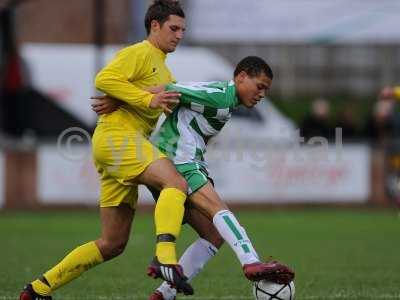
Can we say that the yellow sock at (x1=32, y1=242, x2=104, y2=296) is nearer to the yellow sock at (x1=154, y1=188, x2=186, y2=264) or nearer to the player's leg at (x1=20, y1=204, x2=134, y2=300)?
the player's leg at (x1=20, y1=204, x2=134, y2=300)

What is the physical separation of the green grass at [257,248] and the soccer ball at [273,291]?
1008mm

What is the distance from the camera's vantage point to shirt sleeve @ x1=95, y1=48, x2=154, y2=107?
793cm

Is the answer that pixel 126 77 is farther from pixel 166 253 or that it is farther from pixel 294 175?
pixel 294 175

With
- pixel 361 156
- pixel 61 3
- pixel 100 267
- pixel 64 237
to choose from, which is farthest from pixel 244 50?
pixel 100 267

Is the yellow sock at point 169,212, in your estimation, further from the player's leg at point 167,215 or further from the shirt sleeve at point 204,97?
the shirt sleeve at point 204,97

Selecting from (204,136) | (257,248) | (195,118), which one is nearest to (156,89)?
(195,118)

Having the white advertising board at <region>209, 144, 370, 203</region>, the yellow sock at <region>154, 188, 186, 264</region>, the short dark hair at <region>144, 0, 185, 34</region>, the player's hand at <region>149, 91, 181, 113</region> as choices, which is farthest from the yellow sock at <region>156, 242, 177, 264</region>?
the white advertising board at <region>209, 144, 370, 203</region>

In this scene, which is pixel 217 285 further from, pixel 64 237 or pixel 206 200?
pixel 64 237

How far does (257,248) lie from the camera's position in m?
13.3

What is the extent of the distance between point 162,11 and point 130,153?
1070 millimetres

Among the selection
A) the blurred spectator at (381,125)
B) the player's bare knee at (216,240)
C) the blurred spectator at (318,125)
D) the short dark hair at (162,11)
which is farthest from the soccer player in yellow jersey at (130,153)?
the blurred spectator at (381,125)

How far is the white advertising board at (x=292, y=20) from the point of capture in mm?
26203

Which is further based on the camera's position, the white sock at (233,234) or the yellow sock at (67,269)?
the yellow sock at (67,269)

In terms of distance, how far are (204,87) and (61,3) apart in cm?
2311
